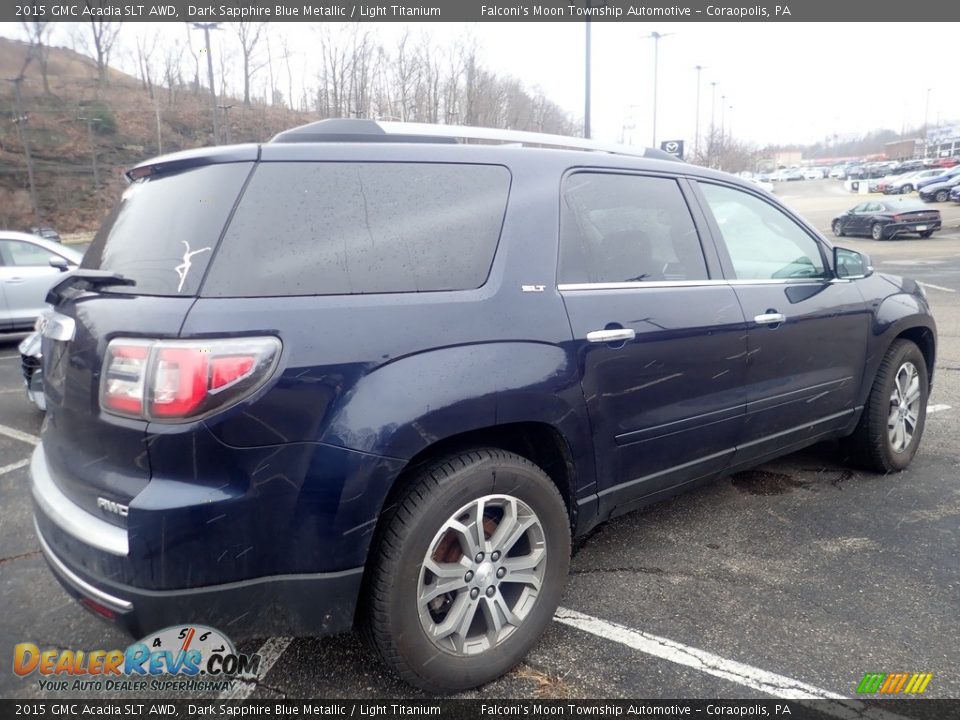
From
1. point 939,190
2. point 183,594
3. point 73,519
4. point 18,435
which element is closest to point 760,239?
point 183,594

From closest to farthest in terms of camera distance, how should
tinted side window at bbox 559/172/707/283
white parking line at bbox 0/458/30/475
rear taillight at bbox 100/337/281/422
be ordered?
rear taillight at bbox 100/337/281/422
tinted side window at bbox 559/172/707/283
white parking line at bbox 0/458/30/475

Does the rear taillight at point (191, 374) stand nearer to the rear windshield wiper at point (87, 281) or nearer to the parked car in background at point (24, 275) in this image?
the rear windshield wiper at point (87, 281)

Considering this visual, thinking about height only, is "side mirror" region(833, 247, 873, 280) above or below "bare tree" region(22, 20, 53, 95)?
below

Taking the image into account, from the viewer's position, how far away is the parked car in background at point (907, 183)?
47.5 m

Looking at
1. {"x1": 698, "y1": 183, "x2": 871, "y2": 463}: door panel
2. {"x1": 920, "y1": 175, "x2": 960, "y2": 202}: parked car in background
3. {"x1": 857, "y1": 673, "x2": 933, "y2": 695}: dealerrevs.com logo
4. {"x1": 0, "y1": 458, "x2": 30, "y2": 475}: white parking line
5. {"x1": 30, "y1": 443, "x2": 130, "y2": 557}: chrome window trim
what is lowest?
{"x1": 0, "y1": 458, "x2": 30, "y2": 475}: white parking line

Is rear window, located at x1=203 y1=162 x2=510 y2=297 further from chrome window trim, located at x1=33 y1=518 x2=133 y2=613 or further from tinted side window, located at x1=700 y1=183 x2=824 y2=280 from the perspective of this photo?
tinted side window, located at x1=700 y1=183 x2=824 y2=280

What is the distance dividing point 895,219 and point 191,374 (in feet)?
87.6

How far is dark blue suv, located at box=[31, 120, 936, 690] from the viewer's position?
1900mm

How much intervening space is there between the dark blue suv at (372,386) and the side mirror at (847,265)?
123 centimetres

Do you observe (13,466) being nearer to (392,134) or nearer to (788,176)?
(392,134)

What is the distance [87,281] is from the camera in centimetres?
221

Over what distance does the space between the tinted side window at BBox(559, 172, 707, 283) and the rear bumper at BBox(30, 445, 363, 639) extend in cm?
141

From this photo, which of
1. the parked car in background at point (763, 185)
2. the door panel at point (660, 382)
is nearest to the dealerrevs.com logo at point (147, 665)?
the door panel at point (660, 382)

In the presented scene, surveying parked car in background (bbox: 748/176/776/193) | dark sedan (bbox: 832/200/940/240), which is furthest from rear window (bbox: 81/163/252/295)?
dark sedan (bbox: 832/200/940/240)
